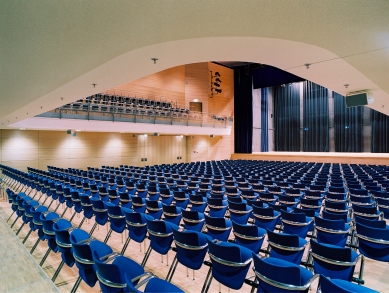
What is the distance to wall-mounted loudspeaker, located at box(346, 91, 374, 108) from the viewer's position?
7.11 meters

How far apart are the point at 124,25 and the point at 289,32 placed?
1911 mm

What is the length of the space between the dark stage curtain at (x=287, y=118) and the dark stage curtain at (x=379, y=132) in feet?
23.3

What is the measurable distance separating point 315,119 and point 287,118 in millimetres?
3084

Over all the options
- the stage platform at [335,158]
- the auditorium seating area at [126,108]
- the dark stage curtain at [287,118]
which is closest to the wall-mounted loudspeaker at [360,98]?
the auditorium seating area at [126,108]

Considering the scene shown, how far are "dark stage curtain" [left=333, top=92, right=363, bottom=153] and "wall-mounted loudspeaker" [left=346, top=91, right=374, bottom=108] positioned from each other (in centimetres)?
2059

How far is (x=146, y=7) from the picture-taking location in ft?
7.53

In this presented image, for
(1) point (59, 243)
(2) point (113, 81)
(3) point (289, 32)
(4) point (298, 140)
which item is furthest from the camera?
(4) point (298, 140)

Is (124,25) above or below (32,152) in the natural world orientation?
above

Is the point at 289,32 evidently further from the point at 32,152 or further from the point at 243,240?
the point at 32,152

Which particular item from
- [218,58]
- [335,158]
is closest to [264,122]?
[335,158]

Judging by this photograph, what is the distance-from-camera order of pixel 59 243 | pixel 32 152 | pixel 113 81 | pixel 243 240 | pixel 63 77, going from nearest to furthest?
pixel 59 243
pixel 243 240
pixel 63 77
pixel 113 81
pixel 32 152

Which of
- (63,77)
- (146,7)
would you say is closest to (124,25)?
(146,7)

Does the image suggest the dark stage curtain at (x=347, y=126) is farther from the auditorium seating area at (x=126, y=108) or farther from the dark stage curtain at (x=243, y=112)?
the auditorium seating area at (x=126, y=108)

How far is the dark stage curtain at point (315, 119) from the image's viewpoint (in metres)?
27.3
